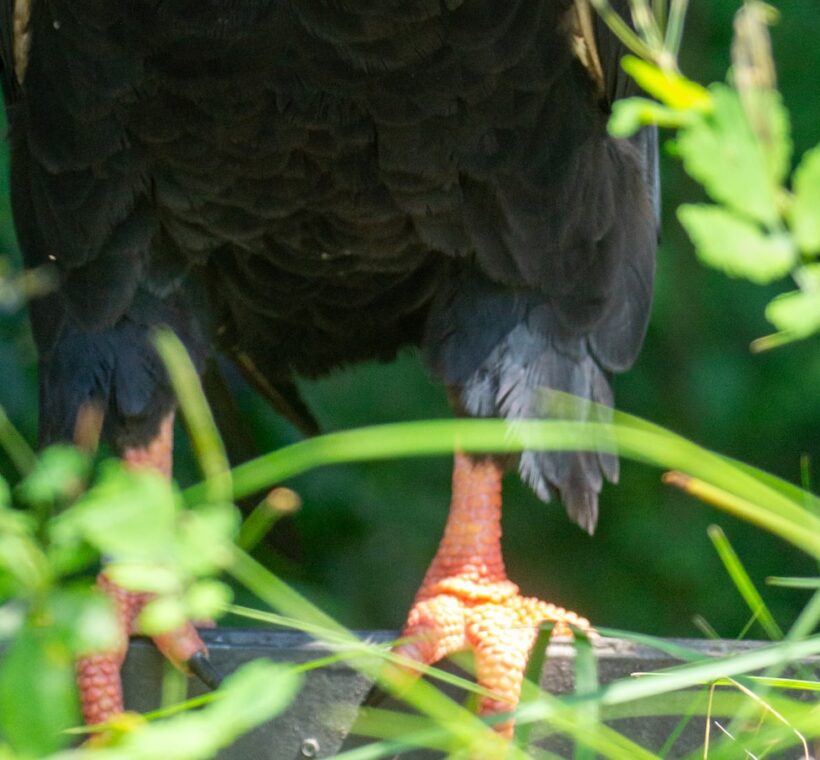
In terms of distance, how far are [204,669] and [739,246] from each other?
1.07 metres

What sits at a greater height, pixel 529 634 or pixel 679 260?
pixel 679 260

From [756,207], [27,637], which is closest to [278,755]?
[27,637]

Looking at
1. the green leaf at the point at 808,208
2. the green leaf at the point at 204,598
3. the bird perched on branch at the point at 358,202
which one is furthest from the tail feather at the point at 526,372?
Answer: the green leaf at the point at 808,208

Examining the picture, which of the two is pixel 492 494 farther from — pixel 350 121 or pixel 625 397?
pixel 625 397

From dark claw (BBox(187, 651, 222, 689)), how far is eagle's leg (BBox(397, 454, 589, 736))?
0.79 ft

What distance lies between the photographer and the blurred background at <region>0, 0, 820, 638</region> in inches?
119

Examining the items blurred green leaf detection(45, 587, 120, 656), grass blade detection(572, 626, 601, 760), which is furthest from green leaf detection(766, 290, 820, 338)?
blurred green leaf detection(45, 587, 120, 656)

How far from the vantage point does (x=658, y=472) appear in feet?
10.6

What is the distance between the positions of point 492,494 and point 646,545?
1121 mm

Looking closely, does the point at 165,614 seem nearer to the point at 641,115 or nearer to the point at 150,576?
the point at 150,576

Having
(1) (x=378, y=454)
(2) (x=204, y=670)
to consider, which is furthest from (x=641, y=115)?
(2) (x=204, y=670)

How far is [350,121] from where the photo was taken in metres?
1.87

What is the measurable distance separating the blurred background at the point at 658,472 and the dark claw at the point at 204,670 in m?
1.17

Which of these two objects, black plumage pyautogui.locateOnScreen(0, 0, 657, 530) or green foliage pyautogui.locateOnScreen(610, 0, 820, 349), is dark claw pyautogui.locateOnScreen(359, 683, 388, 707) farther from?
green foliage pyautogui.locateOnScreen(610, 0, 820, 349)
